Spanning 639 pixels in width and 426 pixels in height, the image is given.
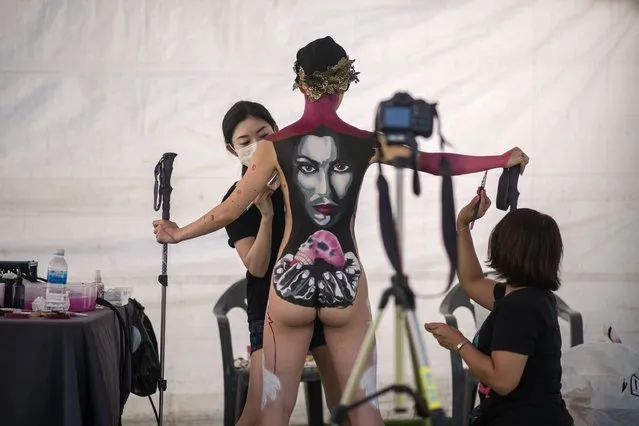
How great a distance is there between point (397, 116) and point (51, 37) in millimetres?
2360

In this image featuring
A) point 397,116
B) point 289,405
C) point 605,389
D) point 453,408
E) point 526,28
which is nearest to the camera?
point 397,116

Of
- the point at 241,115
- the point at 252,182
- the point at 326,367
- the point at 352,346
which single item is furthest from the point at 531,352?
the point at 241,115

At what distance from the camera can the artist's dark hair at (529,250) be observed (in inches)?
97.0

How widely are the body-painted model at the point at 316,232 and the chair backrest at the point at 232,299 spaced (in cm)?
131

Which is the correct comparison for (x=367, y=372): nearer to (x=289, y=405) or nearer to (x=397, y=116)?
(x=289, y=405)

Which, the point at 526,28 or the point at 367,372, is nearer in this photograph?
the point at 367,372

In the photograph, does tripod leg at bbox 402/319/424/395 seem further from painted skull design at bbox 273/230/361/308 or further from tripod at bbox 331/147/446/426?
painted skull design at bbox 273/230/361/308

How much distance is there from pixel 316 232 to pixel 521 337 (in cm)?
78

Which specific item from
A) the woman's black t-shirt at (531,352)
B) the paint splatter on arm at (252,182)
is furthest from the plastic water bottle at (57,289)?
the woman's black t-shirt at (531,352)

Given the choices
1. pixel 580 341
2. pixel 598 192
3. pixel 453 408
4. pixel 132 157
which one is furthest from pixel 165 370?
pixel 598 192

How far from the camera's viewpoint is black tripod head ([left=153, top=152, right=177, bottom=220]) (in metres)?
3.79

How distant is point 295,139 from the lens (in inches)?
113

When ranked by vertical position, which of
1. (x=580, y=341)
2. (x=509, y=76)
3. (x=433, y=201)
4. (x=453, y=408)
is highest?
(x=509, y=76)

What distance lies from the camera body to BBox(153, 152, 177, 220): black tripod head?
162cm
